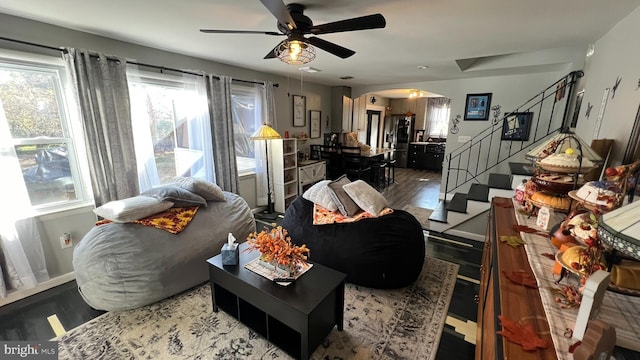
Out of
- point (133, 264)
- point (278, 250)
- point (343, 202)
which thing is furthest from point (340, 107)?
point (133, 264)

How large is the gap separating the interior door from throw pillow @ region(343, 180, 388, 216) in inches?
223

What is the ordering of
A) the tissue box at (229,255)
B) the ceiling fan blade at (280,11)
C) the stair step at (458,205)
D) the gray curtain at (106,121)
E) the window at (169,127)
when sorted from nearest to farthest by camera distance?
the ceiling fan blade at (280,11) → the tissue box at (229,255) → the gray curtain at (106,121) → the window at (169,127) → the stair step at (458,205)

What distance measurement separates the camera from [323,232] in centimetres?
242

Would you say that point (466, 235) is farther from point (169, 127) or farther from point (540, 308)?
point (169, 127)

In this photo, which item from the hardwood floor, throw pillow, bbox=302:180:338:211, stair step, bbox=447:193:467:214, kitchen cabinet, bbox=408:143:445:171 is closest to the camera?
throw pillow, bbox=302:180:338:211

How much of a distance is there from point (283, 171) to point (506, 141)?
3.94 metres

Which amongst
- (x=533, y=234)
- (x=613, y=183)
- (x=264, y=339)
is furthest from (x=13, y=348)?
(x=613, y=183)

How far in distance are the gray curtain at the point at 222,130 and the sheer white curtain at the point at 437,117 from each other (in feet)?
21.9

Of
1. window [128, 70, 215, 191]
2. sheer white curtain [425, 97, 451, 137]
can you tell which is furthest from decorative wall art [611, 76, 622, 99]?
sheer white curtain [425, 97, 451, 137]

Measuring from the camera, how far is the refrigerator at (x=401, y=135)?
831 centimetres

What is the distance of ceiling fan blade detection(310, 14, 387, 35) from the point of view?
1532mm

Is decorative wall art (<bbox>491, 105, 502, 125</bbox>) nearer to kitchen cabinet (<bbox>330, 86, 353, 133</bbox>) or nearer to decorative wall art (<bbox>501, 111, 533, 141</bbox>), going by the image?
decorative wall art (<bbox>501, 111, 533, 141</bbox>)

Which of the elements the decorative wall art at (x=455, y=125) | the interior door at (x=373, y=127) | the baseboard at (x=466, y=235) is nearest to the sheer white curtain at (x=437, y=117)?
the interior door at (x=373, y=127)

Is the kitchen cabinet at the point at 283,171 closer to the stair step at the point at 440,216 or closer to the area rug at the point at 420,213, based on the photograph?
the area rug at the point at 420,213
